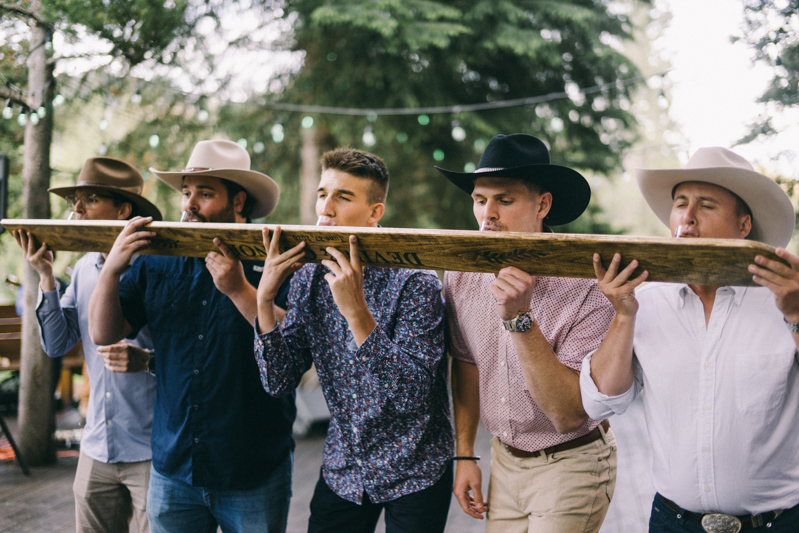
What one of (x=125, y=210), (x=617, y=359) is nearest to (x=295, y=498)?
(x=125, y=210)

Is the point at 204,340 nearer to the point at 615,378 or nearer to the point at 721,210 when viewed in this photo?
the point at 615,378

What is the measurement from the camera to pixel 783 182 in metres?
4.04

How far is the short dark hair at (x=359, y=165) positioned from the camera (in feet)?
7.05

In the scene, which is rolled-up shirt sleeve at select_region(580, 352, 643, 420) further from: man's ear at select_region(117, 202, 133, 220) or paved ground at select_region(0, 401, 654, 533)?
paved ground at select_region(0, 401, 654, 533)

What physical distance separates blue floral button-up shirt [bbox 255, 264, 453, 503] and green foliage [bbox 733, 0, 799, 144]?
3.79 m

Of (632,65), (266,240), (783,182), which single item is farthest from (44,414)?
(632,65)

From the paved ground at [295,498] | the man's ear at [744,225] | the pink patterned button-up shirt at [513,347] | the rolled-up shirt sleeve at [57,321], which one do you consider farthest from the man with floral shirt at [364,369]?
the paved ground at [295,498]

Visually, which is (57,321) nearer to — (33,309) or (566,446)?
(566,446)

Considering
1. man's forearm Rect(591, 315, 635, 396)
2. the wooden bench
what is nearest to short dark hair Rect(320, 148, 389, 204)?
man's forearm Rect(591, 315, 635, 396)

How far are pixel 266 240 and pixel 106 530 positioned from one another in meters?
1.59

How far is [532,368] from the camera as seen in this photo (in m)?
1.74

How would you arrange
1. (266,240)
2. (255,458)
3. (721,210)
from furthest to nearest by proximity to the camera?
(255,458) → (266,240) → (721,210)

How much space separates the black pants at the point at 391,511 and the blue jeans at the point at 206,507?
0.66 ft

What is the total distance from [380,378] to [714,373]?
1017mm
